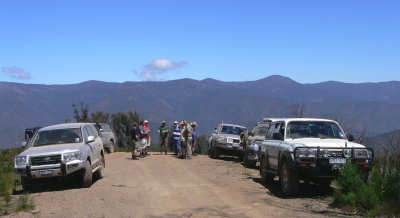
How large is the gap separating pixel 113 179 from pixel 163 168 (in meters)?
3.77

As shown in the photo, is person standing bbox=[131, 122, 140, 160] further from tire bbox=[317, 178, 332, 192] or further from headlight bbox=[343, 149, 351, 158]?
headlight bbox=[343, 149, 351, 158]

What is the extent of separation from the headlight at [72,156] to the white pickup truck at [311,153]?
5165mm

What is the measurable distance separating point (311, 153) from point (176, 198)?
324 cm

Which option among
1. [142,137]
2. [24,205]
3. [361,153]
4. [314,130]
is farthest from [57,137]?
[142,137]

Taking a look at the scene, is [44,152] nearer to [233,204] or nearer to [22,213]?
[22,213]

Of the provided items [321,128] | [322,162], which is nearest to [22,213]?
[322,162]

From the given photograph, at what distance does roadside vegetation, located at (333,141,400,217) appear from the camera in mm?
10382

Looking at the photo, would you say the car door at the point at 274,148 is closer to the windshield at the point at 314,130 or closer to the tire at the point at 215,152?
the windshield at the point at 314,130

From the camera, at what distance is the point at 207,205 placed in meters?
11.4

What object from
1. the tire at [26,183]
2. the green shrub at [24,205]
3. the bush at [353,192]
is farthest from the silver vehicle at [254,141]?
the green shrub at [24,205]

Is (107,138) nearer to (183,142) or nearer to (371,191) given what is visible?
(183,142)

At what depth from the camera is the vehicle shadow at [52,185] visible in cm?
1480

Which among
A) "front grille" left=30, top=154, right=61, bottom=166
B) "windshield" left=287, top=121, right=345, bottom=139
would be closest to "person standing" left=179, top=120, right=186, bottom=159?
"front grille" left=30, top=154, right=61, bottom=166

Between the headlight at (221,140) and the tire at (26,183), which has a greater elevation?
the headlight at (221,140)
